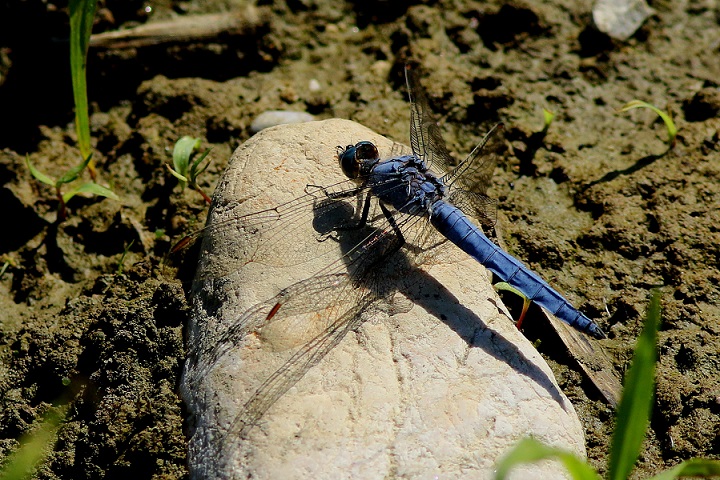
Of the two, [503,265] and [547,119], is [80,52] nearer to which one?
[503,265]

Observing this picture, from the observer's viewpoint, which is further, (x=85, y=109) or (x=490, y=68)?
(x=490, y=68)

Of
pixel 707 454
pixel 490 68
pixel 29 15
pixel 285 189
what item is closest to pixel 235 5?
pixel 29 15

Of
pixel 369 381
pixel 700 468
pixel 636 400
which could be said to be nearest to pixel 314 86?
pixel 369 381

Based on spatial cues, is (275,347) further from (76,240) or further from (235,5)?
(235,5)

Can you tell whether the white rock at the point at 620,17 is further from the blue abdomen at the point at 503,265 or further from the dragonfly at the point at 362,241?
the blue abdomen at the point at 503,265

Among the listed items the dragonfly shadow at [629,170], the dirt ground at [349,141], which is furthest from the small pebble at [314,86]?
the dragonfly shadow at [629,170]

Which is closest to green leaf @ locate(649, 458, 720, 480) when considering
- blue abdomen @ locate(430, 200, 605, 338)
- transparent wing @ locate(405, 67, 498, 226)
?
blue abdomen @ locate(430, 200, 605, 338)
